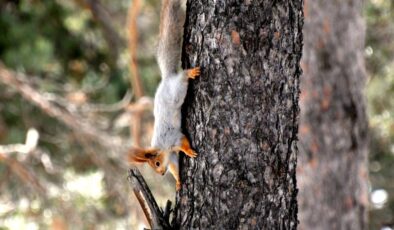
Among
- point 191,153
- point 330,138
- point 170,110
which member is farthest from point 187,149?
point 330,138

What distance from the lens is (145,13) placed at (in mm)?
9219

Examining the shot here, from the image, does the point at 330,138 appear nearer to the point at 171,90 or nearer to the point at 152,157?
the point at 152,157

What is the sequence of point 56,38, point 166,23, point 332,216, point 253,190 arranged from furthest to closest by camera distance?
1. point 56,38
2. point 332,216
3. point 166,23
4. point 253,190

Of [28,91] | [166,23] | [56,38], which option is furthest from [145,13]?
[166,23]

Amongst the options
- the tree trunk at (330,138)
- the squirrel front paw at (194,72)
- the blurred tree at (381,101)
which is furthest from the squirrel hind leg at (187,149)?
the blurred tree at (381,101)

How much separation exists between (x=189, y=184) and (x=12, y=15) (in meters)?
5.35

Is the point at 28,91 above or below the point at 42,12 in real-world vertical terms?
below

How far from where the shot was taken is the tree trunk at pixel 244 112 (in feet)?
7.55

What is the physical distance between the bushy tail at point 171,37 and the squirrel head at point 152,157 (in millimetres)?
308

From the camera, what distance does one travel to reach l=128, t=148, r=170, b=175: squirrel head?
8.64 ft

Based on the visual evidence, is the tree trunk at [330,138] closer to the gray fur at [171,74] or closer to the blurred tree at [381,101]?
the gray fur at [171,74]

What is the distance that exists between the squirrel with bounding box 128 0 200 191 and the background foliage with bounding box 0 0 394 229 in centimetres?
385

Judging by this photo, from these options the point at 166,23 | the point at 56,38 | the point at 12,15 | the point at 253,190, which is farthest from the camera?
the point at 56,38

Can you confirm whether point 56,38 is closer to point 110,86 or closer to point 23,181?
point 110,86
